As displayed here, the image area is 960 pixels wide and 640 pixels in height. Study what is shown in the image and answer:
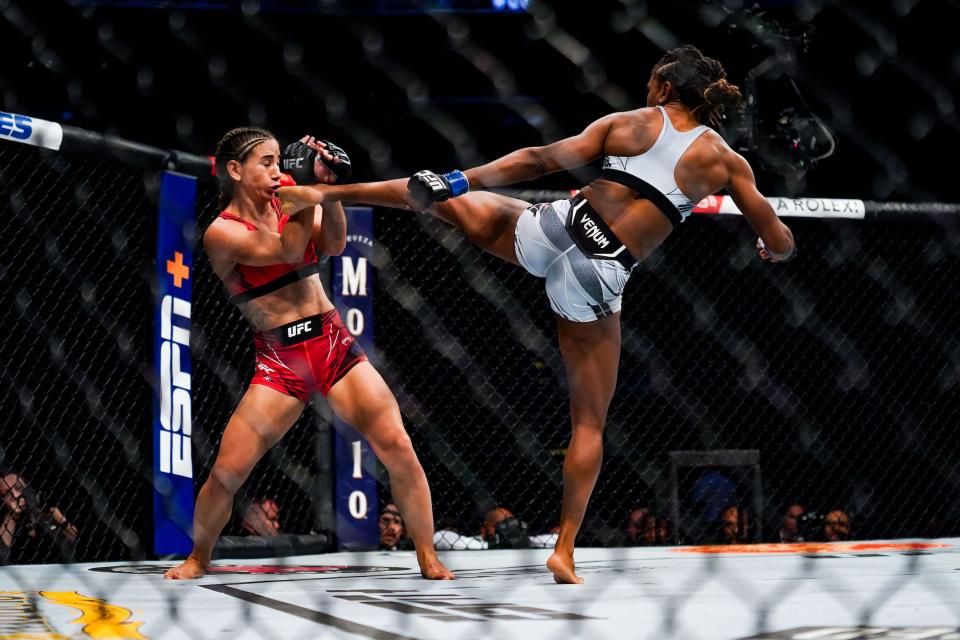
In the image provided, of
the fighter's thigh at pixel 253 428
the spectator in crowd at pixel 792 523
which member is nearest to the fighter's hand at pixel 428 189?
the fighter's thigh at pixel 253 428

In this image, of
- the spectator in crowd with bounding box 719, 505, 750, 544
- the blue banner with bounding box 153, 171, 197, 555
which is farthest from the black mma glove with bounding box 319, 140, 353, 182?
the spectator in crowd with bounding box 719, 505, 750, 544

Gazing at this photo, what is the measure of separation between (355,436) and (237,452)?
114 cm

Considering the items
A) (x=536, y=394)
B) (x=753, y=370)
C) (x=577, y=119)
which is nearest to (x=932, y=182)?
(x=753, y=370)

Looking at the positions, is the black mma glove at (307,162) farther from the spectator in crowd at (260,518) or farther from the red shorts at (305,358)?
the spectator in crowd at (260,518)

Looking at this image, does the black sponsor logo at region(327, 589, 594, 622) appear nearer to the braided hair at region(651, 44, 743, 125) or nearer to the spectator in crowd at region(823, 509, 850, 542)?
the braided hair at region(651, 44, 743, 125)

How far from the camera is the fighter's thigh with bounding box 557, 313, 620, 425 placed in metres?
2.50

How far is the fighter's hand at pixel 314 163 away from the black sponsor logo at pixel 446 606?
0.84 metres

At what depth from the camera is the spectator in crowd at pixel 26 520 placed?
347cm

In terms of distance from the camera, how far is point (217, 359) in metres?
4.13

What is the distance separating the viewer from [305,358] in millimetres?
2666

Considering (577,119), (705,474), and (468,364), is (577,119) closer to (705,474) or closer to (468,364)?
(468,364)

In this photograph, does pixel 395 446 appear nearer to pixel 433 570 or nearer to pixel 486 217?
pixel 433 570

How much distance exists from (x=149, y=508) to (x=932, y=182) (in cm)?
424

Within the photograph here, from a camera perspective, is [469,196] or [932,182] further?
[932,182]
